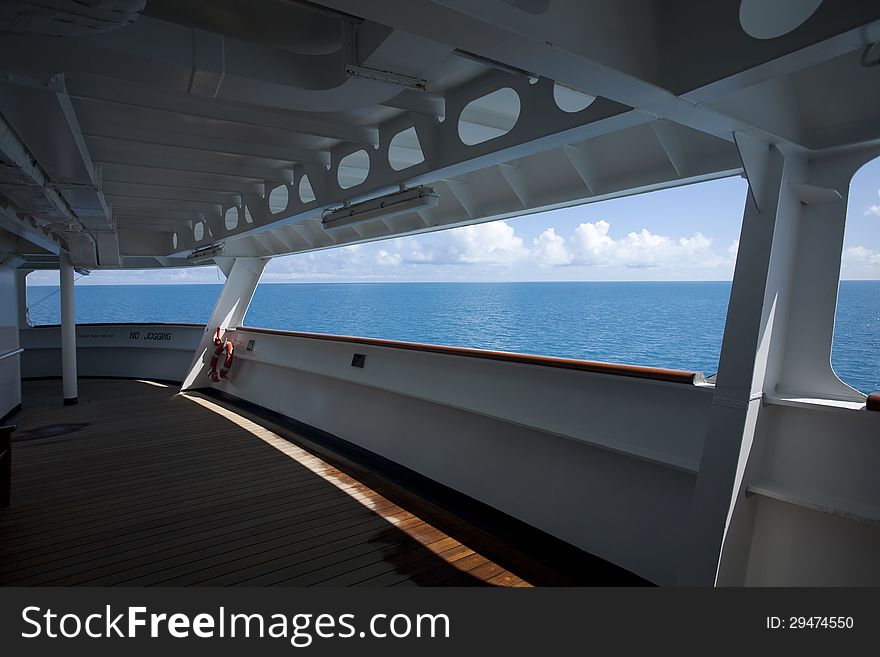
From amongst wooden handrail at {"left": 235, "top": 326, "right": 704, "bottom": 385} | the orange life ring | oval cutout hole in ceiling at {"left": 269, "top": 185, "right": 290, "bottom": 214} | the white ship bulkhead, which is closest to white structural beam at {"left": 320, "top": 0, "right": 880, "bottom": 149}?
the white ship bulkhead

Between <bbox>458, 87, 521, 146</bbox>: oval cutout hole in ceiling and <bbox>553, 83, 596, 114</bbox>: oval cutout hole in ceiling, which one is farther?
<bbox>458, 87, 521, 146</bbox>: oval cutout hole in ceiling

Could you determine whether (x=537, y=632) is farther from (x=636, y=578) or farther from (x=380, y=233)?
(x=380, y=233)

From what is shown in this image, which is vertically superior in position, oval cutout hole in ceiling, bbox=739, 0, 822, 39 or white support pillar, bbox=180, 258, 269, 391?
oval cutout hole in ceiling, bbox=739, 0, 822, 39

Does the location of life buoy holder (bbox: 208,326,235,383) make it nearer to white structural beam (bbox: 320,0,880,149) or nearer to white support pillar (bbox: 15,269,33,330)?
white support pillar (bbox: 15,269,33,330)

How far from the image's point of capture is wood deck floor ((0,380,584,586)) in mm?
2846

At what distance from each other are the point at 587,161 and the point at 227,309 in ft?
22.0

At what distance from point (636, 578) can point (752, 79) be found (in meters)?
2.38

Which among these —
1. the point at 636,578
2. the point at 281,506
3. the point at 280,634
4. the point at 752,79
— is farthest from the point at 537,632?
the point at 281,506

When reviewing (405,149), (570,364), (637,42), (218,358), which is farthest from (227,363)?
(637,42)

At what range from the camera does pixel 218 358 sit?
8336 millimetres

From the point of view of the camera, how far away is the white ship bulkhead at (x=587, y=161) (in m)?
1.66

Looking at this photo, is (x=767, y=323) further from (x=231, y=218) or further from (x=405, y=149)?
(x=231, y=218)

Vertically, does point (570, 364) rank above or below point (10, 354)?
above
